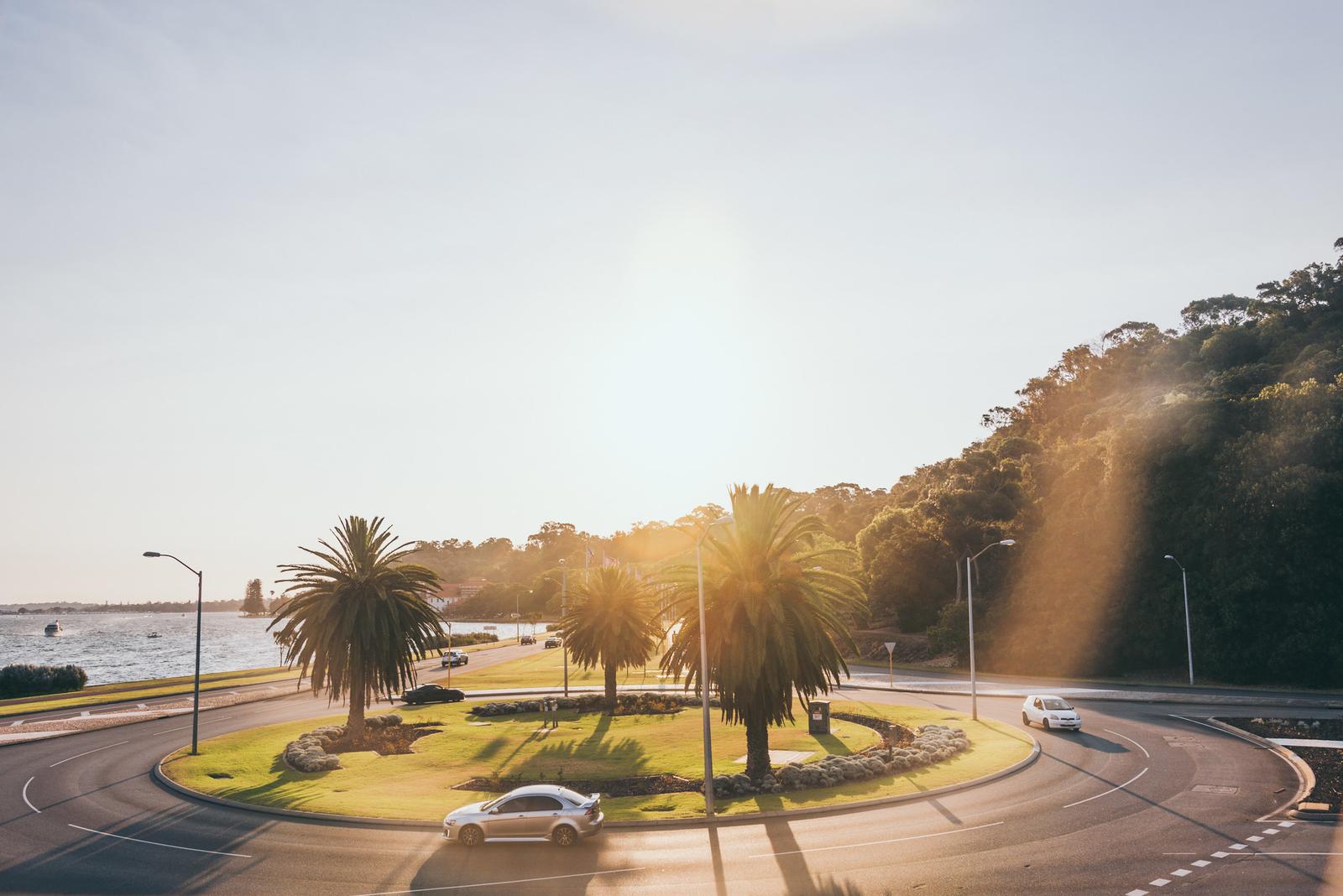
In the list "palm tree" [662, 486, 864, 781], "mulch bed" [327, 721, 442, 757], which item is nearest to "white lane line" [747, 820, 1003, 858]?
"palm tree" [662, 486, 864, 781]

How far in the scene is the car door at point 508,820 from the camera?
23938 mm

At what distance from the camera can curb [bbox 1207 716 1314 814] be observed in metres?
26.4

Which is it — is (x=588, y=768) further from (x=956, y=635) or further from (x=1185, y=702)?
(x=956, y=635)

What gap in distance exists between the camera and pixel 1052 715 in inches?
1583

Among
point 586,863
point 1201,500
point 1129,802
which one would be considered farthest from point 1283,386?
point 586,863

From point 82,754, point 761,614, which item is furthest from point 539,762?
point 82,754

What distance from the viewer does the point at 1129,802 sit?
1055 inches

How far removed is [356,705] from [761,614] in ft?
78.4

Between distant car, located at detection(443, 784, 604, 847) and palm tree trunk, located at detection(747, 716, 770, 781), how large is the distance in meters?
9.21

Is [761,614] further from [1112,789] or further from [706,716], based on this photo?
[1112,789]

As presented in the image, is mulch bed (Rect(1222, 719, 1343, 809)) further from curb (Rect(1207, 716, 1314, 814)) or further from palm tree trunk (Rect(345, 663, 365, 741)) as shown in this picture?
palm tree trunk (Rect(345, 663, 365, 741))

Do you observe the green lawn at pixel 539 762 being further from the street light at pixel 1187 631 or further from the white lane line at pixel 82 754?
the street light at pixel 1187 631

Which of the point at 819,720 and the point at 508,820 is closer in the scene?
the point at 508,820

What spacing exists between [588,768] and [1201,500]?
51972 millimetres
